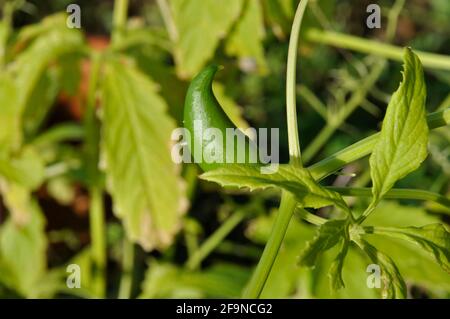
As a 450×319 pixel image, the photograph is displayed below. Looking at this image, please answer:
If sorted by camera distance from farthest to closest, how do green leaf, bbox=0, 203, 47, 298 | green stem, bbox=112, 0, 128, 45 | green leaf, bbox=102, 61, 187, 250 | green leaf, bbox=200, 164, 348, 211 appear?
1. green leaf, bbox=0, 203, 47, 298
2. green stem, bbox=112, 0, 128, 45
3. green leaf, bbox=102, 61, 187, 250
4. green leaf, bbox=200, 164, 348, 211

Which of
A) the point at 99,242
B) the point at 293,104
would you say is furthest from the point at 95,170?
the point at 293,104

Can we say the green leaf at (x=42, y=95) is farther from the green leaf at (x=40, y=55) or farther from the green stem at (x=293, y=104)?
the green stem at (x=293, y=104)

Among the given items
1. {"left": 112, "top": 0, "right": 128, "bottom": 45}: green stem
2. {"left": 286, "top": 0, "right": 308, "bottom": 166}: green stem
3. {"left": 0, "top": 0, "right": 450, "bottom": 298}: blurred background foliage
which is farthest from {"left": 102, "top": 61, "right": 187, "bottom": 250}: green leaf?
{"left": 286, "top": 0, "right": 308, "bottom": 166}: green stem

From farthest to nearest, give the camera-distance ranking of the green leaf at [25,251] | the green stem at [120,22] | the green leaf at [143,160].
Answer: the green leaf at [25,251] → the green stem at [120,22] → the green leaf at [143,160]

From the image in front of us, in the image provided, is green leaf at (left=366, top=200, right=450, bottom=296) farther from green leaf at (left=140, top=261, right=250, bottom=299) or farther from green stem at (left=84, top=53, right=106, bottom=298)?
green stem at (left=84, top=53, right=106, bottom=298)

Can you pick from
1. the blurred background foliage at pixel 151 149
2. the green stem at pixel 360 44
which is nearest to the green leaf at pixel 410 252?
the blurred background foliage at pixel 151 149

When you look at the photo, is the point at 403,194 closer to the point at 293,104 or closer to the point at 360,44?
the point at 293,104
